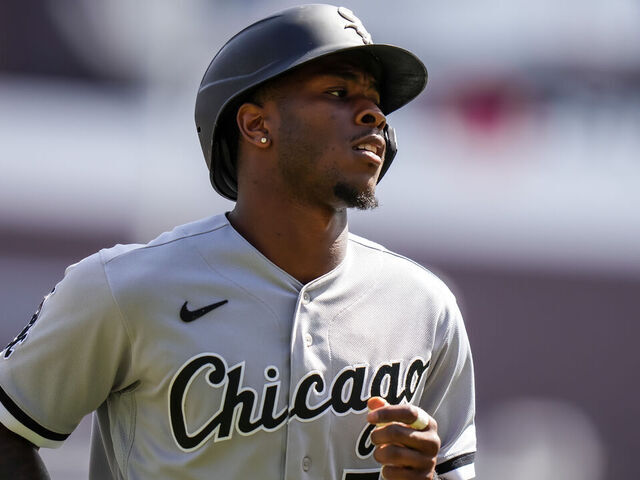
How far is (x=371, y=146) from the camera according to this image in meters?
2.82

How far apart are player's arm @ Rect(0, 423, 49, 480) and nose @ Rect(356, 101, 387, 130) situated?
118 centimetres

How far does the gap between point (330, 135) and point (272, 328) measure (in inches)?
20.4

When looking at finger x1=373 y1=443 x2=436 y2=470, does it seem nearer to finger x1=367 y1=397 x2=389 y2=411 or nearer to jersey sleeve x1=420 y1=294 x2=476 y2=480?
finger x1=367 y1=397 x2=389 y2=411

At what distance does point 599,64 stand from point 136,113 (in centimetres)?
365

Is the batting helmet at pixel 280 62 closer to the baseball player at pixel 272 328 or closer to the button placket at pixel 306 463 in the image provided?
the baseball player at pixel 272 328

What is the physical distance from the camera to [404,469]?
8.24 ft

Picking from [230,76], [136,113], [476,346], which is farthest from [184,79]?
[230,76]

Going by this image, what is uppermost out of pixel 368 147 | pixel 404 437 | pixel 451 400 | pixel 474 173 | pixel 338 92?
pixel 338 92

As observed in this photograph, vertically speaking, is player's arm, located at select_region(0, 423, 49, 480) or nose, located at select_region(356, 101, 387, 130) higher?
nose, located at select_region(356, 101, 387, 130)

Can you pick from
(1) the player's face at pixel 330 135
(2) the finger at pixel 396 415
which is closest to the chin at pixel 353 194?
(1) the player's face at pixel 330 135

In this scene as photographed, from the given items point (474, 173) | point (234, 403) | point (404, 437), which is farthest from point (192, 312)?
point (474, 173)

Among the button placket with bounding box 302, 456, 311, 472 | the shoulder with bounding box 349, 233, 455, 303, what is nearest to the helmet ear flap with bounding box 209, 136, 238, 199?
the shoulder with bounding box 349, 233, 455, 303

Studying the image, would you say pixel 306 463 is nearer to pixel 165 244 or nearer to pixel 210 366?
pixel 210 366

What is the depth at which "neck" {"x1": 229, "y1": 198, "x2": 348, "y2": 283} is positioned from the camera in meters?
2.87
